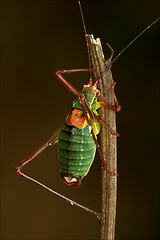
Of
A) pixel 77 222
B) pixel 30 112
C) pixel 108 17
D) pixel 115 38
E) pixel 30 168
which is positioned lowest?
pixel 77 222

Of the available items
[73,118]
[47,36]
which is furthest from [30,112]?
[73,118]

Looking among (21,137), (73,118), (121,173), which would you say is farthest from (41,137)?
(73,118)

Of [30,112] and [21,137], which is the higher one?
[30,112]

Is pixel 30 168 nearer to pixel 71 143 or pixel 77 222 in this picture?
pixel 77 222

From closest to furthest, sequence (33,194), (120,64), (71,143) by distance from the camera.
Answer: (71,143) < (120,64) < (33,194)

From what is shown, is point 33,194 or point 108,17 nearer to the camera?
point 108,17

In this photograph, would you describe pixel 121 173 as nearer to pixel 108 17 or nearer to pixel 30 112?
pixel 30 112

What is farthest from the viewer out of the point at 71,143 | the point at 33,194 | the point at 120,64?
the point at 33,194
